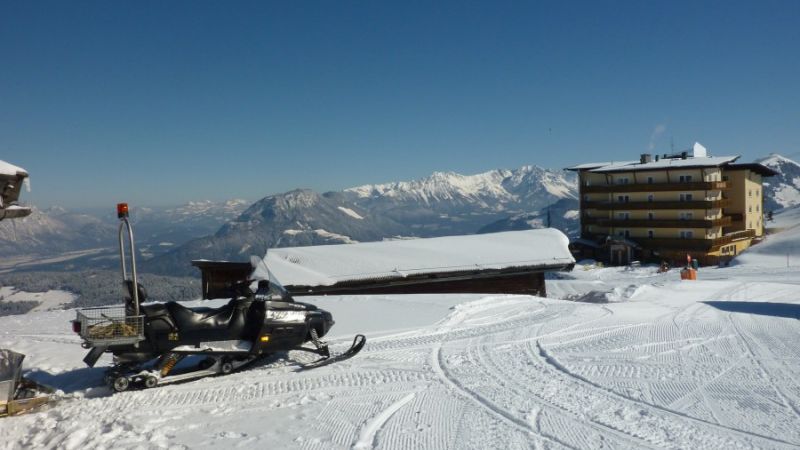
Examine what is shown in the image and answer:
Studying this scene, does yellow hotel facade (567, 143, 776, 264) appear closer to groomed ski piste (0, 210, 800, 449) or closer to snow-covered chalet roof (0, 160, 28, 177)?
groomed ski piste (0, 210, 800, 449)

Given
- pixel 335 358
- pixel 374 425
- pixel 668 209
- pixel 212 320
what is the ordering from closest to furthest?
pixel 374 425
pixel 212 320
pixel 335 358
pixel 668 209

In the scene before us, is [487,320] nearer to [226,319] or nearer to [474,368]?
[474,368]

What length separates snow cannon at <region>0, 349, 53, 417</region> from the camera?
18.0 feet

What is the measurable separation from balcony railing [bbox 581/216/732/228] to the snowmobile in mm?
44725

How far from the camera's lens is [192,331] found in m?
6.64

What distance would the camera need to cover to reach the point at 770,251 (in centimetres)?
3650

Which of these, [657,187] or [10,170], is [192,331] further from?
[657,187]

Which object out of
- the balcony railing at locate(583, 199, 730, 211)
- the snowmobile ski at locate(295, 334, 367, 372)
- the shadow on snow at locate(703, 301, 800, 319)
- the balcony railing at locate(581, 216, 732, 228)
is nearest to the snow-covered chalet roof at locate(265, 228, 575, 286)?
the shadow on snow at locate(703, 301, 800, 319)

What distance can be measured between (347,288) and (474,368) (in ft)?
37.0

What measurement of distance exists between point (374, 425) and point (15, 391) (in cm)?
407

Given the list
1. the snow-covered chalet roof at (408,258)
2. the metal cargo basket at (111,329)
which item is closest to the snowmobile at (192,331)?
the metal cargo basket at (111,329)

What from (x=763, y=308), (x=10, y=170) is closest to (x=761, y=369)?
(x=763, y=308)

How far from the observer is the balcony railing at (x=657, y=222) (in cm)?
4372

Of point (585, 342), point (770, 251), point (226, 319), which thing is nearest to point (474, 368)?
point (585, 342)
